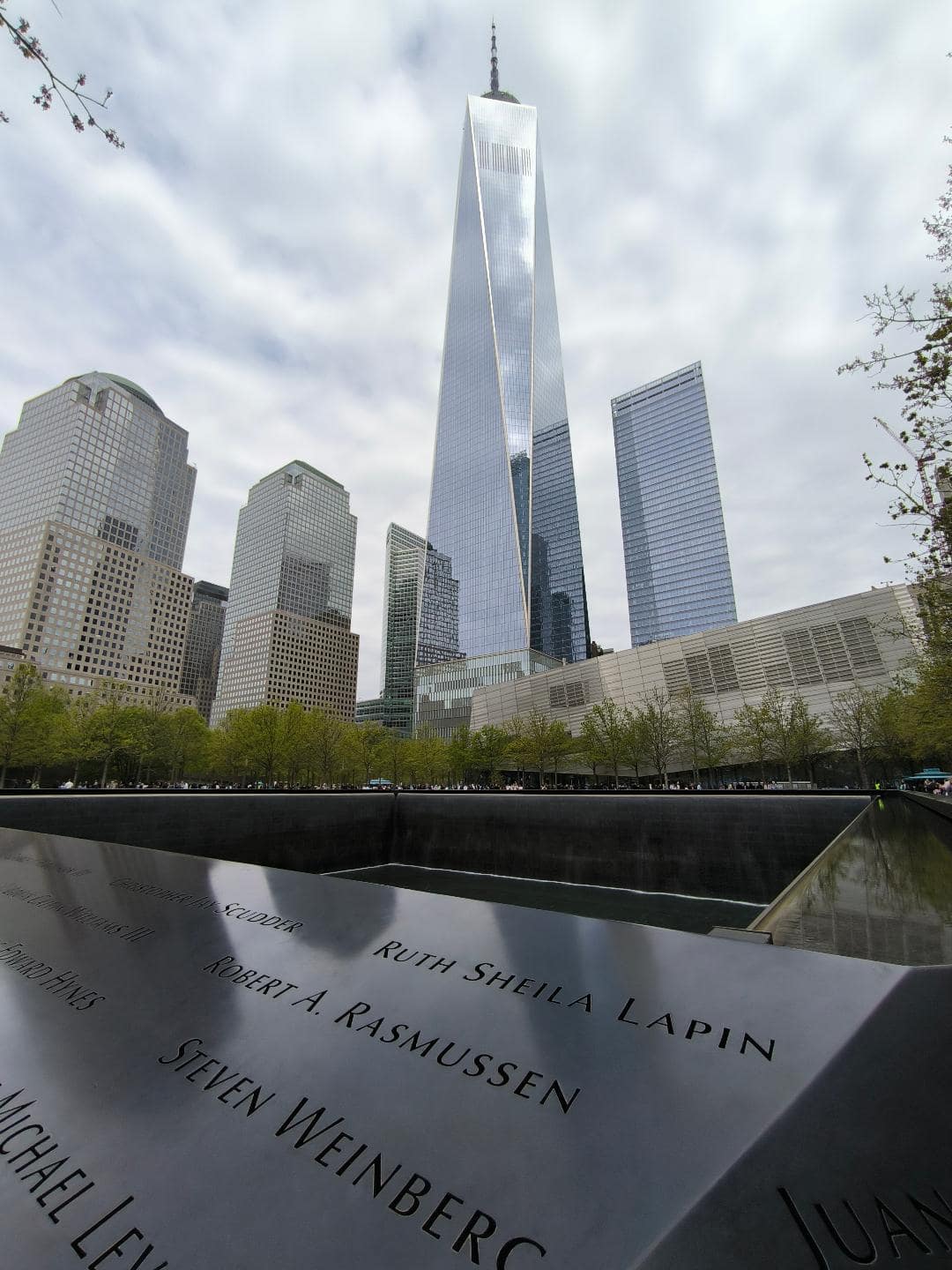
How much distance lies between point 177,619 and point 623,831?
142102 mm

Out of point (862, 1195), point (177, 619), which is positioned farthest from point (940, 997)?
point (177, 619)

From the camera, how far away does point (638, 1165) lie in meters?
1.50

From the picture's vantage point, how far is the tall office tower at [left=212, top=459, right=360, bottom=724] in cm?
16900

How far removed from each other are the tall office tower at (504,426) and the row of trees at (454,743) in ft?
177

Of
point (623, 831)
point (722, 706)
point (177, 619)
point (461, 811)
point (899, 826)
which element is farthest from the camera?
point (177, 619)

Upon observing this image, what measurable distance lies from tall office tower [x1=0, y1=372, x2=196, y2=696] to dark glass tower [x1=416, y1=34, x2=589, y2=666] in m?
64.5

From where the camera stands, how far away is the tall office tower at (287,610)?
554 feet

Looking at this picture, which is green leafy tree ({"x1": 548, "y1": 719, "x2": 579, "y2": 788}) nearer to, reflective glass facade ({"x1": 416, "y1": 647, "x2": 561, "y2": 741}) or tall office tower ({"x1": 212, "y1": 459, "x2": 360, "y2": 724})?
reflective glass facade ({"x1": 416, "y1": 647, "x2": 561, "y2": 741})

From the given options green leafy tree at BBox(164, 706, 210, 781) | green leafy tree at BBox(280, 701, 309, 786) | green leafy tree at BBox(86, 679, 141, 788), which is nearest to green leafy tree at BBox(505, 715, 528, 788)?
green leafy tree at BBox(280, 701, 309, 786)

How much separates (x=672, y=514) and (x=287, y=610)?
380 ft

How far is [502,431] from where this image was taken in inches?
5177

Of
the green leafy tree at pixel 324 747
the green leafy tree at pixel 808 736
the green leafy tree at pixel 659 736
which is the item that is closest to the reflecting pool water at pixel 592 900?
the green leafy tree at pixel 659 736

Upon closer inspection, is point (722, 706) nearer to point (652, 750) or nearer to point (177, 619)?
point (652, 750)

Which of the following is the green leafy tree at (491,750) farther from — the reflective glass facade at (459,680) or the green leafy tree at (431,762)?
the reflective glass facade at (459,680)
